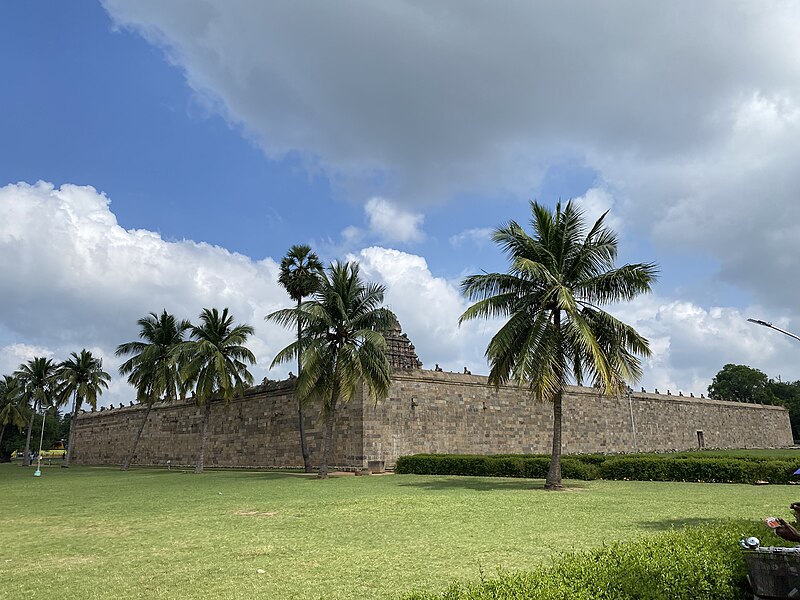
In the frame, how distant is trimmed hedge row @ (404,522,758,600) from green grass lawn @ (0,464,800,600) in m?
1.11

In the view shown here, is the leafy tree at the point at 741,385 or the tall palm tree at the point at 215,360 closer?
the tall palm tree at the point at 215,360

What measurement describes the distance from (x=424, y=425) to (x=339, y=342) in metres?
7.71

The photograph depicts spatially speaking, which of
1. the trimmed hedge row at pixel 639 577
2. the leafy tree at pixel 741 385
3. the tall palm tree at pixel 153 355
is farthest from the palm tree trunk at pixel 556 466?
the leafy tree at pixel 741 385

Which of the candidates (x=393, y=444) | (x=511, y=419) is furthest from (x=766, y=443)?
(x=393, y=444)

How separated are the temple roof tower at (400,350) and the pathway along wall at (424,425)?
3.26 m

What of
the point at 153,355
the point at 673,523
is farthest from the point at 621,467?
the point at 153,355

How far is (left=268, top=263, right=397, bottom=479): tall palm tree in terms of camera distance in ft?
76.0

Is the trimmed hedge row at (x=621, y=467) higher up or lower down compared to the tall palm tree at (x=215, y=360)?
lower down

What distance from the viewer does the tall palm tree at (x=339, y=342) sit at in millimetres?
23172

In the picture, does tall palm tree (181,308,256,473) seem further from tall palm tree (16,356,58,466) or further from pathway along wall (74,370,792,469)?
tall palm tree (16,356,58,466)

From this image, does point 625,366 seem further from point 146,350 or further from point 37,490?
point 146,350

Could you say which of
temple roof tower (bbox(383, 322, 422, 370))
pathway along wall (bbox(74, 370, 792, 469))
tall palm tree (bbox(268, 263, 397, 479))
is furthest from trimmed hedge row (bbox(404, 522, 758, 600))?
temple roof tower (bbox(383, 322, 422, 370))

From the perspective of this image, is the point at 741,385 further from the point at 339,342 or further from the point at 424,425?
the point at 339,342

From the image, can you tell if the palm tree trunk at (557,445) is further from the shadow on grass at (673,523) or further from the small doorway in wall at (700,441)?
the small doorway in wall at (700,441)
